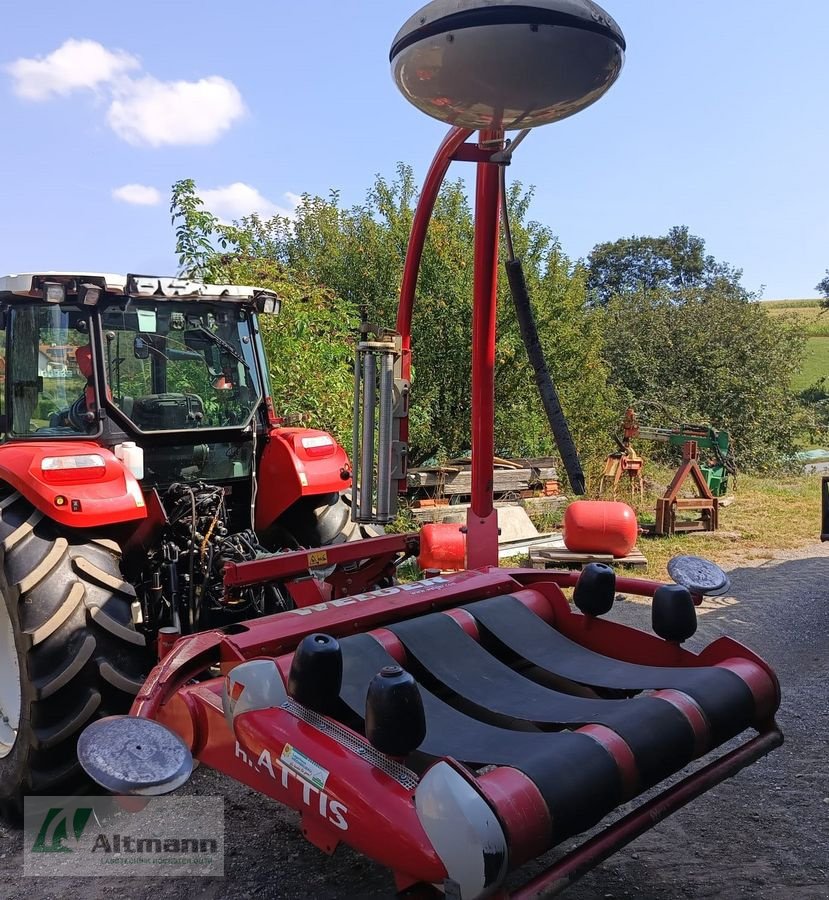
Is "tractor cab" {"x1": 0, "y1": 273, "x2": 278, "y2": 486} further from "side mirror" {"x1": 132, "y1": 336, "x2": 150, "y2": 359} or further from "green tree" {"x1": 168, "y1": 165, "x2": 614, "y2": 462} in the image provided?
"green tree" {"x1": 168, "y1": 165, "x2": 614, "y2": 462}

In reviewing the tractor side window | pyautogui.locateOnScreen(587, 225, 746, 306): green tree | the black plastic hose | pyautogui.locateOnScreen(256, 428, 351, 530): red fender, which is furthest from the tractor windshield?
pyautogui.locateOnScreen(587, 225, 746, 306): green tree

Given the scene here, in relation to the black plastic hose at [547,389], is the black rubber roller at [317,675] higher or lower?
lower

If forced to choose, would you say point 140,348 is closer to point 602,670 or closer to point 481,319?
point 481,319

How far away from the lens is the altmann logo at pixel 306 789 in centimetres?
204

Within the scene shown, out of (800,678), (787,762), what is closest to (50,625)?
(787,762)

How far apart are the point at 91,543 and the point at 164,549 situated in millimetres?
357

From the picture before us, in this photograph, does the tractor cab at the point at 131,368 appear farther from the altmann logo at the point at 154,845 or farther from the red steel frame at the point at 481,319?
the altmann logo at the point at 154,845

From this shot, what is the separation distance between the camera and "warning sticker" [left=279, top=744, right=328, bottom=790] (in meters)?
2.08

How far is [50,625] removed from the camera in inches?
119

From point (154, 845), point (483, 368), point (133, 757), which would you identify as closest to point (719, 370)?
point (483, 368)

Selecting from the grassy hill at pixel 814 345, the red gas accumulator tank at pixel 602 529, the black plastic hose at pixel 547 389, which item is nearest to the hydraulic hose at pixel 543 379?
the black plastic hose at pixel 547 389

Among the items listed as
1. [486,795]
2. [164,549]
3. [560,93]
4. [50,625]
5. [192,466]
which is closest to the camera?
[486,795]

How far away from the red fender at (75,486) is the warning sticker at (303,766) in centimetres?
146

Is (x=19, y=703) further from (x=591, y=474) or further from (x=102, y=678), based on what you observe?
(x=591, y=474)
